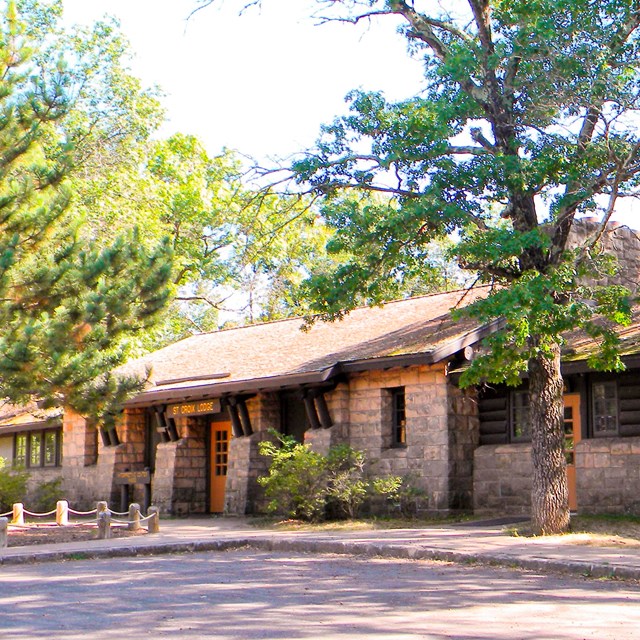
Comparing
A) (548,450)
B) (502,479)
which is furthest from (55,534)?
(548,450)

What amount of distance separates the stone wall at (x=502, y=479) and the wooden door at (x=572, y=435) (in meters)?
0.76

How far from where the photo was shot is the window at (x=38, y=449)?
29.6 meters

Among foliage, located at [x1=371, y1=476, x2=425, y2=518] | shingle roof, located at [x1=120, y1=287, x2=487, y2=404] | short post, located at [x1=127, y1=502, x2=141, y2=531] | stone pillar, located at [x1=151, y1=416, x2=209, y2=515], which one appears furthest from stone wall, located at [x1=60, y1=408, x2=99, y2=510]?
foliage, located at [x1=371, y1=476, x2=425, y2=518]

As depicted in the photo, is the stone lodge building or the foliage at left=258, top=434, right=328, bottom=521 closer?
the stone lodge building

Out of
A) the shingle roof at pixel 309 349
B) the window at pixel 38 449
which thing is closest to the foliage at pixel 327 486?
the shingle roof at pixel 309 349

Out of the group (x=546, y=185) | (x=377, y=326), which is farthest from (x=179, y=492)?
(x=546, y=185)

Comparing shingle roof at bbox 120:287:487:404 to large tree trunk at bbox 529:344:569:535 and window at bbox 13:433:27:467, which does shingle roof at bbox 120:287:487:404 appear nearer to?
large tree trunk at bbox 529:344:569:535

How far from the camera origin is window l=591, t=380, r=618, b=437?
18.7 meters

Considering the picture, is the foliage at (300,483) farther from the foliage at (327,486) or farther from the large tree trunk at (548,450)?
the large tree trunk at (548,450)

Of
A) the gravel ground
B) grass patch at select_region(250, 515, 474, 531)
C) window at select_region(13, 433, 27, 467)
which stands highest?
window at select_region(13, 433, 27, 467)

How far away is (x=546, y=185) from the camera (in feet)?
51.4

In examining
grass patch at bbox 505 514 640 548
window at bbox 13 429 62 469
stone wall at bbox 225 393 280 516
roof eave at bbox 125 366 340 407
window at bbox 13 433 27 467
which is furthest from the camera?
window at bbox 13 433 27 467

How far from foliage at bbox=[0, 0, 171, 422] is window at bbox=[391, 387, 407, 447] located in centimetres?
564

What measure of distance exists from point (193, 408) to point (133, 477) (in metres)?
2.92
